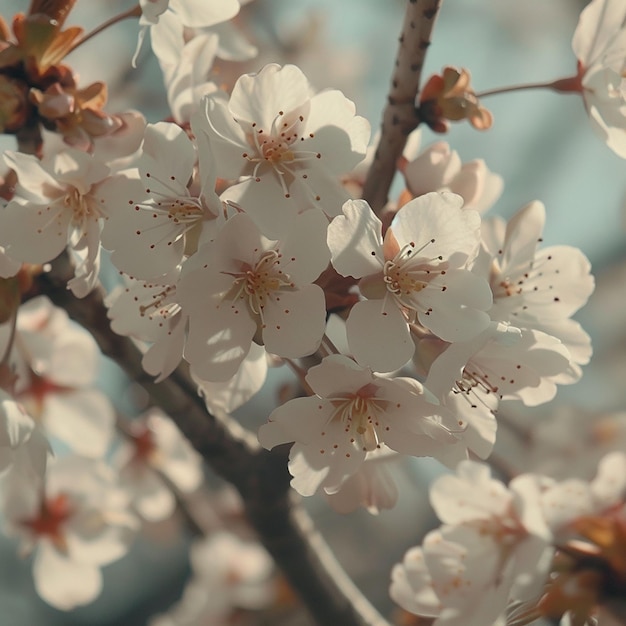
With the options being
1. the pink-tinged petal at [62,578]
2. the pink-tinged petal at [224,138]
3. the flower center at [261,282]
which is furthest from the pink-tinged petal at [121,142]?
the pink-tinged petal at [62,578]

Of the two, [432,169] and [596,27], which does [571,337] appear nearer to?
[432,169]

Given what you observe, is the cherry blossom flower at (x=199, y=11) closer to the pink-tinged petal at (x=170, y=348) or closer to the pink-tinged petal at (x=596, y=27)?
the pink-tinged petal at (x=170, y=348)

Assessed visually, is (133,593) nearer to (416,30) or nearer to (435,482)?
(435,482)

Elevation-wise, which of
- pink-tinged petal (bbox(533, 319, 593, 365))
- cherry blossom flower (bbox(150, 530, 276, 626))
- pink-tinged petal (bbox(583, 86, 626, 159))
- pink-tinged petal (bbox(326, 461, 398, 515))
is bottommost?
cherry blossom flower (bbox(150, 530, 276, 626))

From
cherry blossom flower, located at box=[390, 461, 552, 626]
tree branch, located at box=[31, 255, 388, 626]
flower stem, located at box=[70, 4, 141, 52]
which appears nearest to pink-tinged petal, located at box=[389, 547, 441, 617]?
cherry blossom flower, located at box=[390, 461, 552, 626]

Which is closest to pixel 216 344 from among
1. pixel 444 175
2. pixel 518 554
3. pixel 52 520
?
pixel 444 175

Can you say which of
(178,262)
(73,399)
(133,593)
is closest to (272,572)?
(73,399)

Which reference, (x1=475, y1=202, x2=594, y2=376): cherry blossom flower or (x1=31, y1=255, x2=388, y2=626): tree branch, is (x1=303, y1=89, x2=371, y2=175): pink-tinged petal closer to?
(x1=475, y1=202, x2=594, y2=376): cherry blossom flower

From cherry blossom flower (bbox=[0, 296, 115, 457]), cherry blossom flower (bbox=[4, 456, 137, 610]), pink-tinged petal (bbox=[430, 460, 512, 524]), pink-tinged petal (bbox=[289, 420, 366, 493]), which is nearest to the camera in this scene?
pink-tinged petal (bbox=[289, 420, 366, 493])
